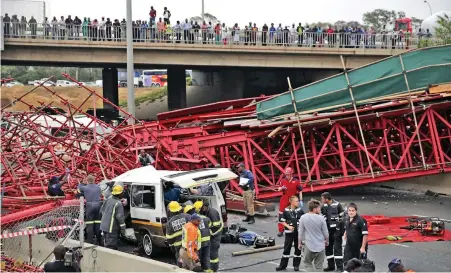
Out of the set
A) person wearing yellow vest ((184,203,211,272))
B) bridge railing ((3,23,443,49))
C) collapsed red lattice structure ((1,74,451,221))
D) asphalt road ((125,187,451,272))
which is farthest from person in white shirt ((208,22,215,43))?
person wearing yellow vest ((184,203,211,272))

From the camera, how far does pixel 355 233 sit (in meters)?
11.5

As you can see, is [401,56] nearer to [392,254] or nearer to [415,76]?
[415,76]

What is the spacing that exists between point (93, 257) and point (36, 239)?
5.60 ft

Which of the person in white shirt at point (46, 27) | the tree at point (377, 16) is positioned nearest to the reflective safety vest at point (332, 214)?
the person in white shirt at point (46, 27)

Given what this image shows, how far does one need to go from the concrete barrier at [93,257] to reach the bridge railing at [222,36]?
2490 centimetres

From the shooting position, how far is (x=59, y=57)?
37688 mm

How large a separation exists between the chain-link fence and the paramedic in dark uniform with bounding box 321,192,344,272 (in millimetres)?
4158

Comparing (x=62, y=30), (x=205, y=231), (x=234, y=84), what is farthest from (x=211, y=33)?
(x=205, y=231)

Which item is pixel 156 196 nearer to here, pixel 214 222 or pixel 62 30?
pixel 214 222

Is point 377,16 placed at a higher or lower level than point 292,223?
higher

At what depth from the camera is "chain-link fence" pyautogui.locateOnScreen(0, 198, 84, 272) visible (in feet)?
41.4

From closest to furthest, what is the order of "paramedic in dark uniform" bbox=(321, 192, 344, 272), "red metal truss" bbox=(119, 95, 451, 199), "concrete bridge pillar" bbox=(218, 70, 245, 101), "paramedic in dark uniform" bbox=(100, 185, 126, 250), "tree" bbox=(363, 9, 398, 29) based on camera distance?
"paramedic in dark uniform" bbox=(321, 192, 344, 272)
"paramedic in dark uniform" bbox=(100, 185, 126, 250)
"red metal truss" bbox=(119, 95, 451, 199)
"concrete bridge pillar" bbox=(218, 70, 245, 101)
"tree" bbox=(363, 9, 398, 29)

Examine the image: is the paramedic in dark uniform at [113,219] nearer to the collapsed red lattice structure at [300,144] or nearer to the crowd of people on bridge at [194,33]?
the collapsed red lattice structure at [300,144]

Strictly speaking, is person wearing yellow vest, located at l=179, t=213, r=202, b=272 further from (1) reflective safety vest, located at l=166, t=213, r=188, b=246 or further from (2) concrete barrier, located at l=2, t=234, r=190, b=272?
(2) concrete barrier, located at l=2, t=234, r=190, b=272
